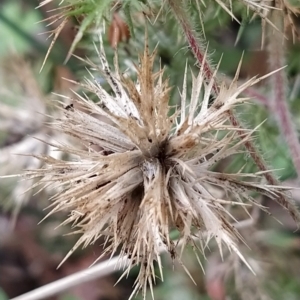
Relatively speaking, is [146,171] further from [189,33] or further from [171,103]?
[171,103]

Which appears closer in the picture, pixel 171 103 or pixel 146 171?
pixel 146 171

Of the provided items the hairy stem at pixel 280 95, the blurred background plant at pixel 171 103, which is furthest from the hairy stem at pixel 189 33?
the hairy stem at pixel 280 95

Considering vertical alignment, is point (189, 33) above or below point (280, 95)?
above

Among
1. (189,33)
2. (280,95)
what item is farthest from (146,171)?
(280,95)

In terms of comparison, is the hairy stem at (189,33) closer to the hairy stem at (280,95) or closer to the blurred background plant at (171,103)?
the blurred background plant at (171,103)

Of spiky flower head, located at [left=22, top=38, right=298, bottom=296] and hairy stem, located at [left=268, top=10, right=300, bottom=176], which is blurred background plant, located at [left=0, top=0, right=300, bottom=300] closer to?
hairy stem, located at [left=268, top=10, right=300, bottom=176]

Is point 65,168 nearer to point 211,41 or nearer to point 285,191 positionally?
point 285,191
